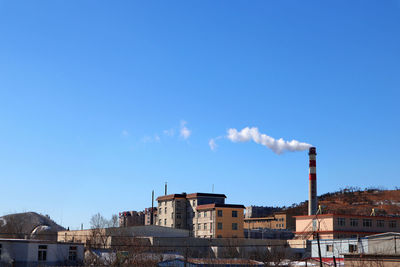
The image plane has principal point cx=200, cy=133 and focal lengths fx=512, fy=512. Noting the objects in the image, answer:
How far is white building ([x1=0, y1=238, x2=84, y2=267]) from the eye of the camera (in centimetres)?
4141

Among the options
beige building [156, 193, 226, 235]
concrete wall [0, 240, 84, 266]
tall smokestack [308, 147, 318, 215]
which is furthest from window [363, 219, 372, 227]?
concrete wall [0, 240, 84, 266]

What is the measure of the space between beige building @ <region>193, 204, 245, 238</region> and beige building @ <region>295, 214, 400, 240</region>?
12.7 meters

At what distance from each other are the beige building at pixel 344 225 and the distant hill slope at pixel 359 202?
4983 cm

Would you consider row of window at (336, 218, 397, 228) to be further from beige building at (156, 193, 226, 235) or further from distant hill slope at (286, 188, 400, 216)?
distant hill slope at (286, 188, 400, 216)

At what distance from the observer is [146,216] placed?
492 ft

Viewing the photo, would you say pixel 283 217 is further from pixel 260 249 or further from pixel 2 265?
pixel 2 265

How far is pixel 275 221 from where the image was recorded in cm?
13138

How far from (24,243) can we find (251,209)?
354 feet

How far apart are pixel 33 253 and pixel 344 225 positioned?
48575 millimetres

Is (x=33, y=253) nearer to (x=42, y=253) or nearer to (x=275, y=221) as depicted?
(x=42, y=253)

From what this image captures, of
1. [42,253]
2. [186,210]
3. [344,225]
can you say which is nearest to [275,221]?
[186,210]

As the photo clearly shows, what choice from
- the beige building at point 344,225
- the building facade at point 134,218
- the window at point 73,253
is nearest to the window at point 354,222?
the beige building at point 344,225

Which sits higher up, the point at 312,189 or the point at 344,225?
the point at 312,189

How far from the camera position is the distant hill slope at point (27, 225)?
93.1 m
